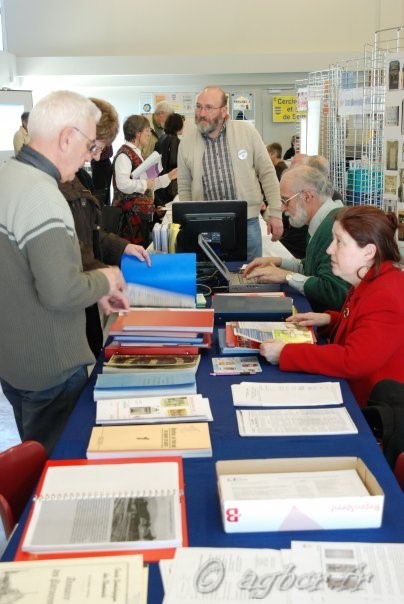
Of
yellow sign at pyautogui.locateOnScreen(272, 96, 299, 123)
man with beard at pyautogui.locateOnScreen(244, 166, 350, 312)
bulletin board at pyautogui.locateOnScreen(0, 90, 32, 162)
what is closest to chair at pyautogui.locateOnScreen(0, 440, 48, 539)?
man with beard at pyautogui.locateOnScreen(244, 166, 350, 312)

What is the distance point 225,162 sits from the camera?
3.82 m

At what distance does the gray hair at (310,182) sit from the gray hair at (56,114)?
1.41 m

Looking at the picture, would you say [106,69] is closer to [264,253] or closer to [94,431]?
[264,253]

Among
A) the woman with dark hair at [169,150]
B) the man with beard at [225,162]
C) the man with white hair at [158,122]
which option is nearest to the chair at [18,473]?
the man with beard at [225,162]

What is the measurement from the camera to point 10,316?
180 cm

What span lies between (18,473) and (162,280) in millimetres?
1009

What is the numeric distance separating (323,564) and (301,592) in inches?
3.3

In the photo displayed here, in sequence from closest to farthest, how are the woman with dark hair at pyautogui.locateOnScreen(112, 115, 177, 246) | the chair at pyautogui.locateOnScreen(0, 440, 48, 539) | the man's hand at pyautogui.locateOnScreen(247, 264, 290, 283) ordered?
1. the chair at pyautogui.locateOnScreen(0, 440, 48, 539)
2. the man's hand at pyautogui.locateOnScreen(247, 264, 290, 283)
3. the woman with dark hair at pyautogui.locateOnScreen(112, 115, 177, 246)

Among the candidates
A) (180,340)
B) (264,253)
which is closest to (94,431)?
(180,340)

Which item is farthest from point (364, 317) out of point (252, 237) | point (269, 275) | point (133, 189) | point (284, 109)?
point (284, 109)

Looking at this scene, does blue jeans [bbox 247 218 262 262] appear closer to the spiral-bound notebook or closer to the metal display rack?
the metal display rack

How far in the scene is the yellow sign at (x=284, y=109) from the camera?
27.8ft

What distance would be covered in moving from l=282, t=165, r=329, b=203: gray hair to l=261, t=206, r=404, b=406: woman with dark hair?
81cm

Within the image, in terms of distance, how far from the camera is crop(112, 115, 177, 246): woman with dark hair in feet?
15.6
